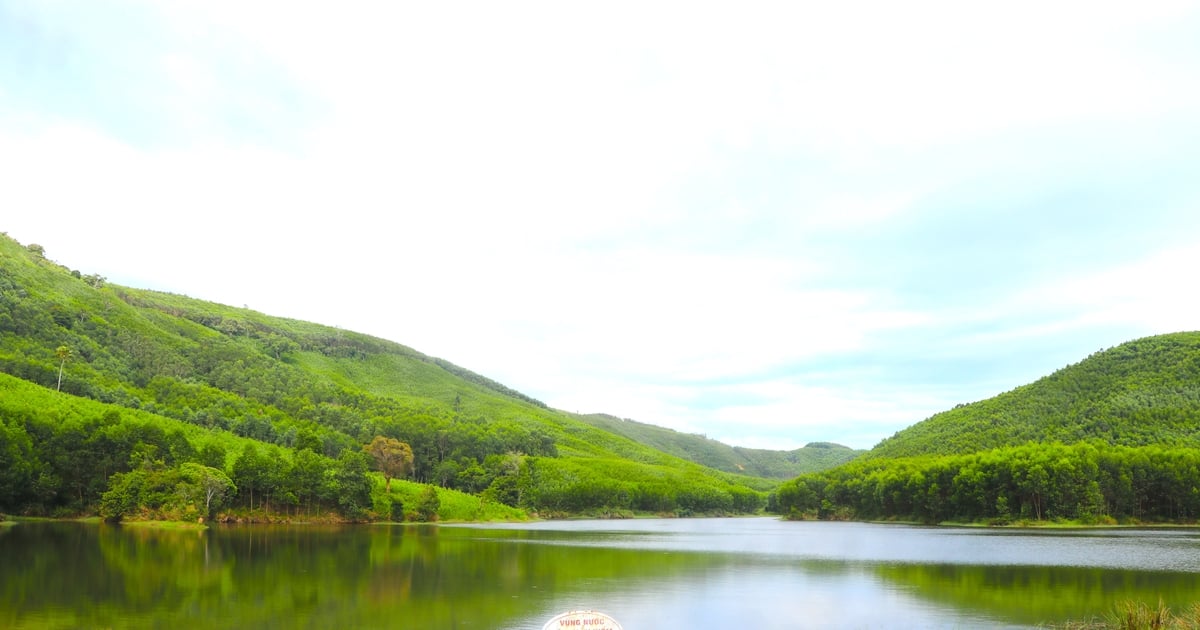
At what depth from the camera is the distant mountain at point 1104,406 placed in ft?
370

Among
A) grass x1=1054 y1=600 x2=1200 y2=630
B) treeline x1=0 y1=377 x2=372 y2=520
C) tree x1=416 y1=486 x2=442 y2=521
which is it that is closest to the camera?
grass x1=1054 y1=600 x2=1200 y2=630

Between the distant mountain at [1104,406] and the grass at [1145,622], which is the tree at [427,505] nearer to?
the grass at [1145,622]

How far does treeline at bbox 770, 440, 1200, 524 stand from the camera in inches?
3716

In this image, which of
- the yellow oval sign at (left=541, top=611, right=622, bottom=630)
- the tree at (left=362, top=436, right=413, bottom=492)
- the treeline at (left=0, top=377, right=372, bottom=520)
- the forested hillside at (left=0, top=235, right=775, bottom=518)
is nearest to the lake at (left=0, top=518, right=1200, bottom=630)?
the yellow oval sign at (left=541, top=611, right=622, bottom=630)

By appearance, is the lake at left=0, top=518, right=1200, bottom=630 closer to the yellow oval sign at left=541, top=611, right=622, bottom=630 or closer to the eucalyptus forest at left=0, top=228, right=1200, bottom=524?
the yellow oval sign at left=541, top=611, right=622, bottom=630

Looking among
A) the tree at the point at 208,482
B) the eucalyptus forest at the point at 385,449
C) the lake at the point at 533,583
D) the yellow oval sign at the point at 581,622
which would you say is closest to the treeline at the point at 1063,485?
the eucalyptus forest at the point at 385,449

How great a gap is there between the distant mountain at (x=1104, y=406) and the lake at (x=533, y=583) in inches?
2578

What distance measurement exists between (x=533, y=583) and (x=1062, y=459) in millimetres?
87231

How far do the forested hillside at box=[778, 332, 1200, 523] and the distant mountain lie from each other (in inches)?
9.9

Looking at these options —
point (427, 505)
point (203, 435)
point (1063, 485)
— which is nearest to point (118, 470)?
point (203, 435)

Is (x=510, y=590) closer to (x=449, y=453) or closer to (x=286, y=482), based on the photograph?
(x=286, y=482)

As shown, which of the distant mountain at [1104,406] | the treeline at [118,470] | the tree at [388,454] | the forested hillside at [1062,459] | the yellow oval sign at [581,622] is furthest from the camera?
the tree at [388,454]

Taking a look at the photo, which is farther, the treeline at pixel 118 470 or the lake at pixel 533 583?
the treeline at pixel 118 470

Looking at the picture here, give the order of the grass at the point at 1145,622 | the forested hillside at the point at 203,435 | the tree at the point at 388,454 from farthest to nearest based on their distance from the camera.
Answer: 1. the tree at the point at 388,454
2. the forested hillside at the point at 203,435
3. the grass at the point at 1145,622
